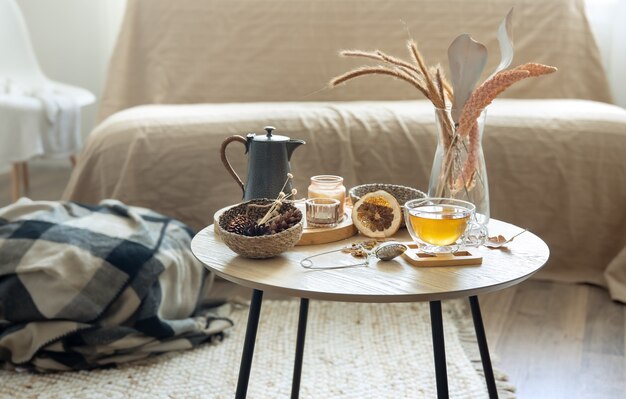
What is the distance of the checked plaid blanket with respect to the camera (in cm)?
174

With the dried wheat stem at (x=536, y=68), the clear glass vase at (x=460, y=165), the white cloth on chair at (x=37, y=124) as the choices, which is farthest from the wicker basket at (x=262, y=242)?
the white cloth on chair at (x=37, y=124)

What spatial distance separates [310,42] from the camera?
287 cm

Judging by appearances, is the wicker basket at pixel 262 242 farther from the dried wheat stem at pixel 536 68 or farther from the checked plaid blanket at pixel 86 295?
the checked plaid blanket at pixel 86 295

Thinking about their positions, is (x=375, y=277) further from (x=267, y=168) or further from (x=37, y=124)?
(x=37, y=124)

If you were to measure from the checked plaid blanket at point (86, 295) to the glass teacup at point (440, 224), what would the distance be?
785 millimetres

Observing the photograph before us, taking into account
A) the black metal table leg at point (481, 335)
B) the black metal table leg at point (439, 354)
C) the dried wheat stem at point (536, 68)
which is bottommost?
the black metal table leg at point (481, 335)

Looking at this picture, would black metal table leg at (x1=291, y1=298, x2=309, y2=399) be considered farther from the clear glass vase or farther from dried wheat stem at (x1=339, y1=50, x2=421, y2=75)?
dried wheat stem at (x1=339, y1=50, x2=421, y2=75)

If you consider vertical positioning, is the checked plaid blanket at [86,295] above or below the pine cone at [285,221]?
below

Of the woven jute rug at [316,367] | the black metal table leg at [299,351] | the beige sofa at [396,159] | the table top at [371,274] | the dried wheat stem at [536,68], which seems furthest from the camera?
the beige sofa at [396,159]

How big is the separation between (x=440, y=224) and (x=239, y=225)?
0.30 m

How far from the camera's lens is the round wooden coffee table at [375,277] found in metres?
1.07

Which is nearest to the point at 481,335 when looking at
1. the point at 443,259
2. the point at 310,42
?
the point at 443,259

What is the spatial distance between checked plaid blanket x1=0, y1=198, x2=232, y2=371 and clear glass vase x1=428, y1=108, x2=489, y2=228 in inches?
30.2

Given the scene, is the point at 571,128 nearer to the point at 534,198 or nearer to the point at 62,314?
the point at 534,198
